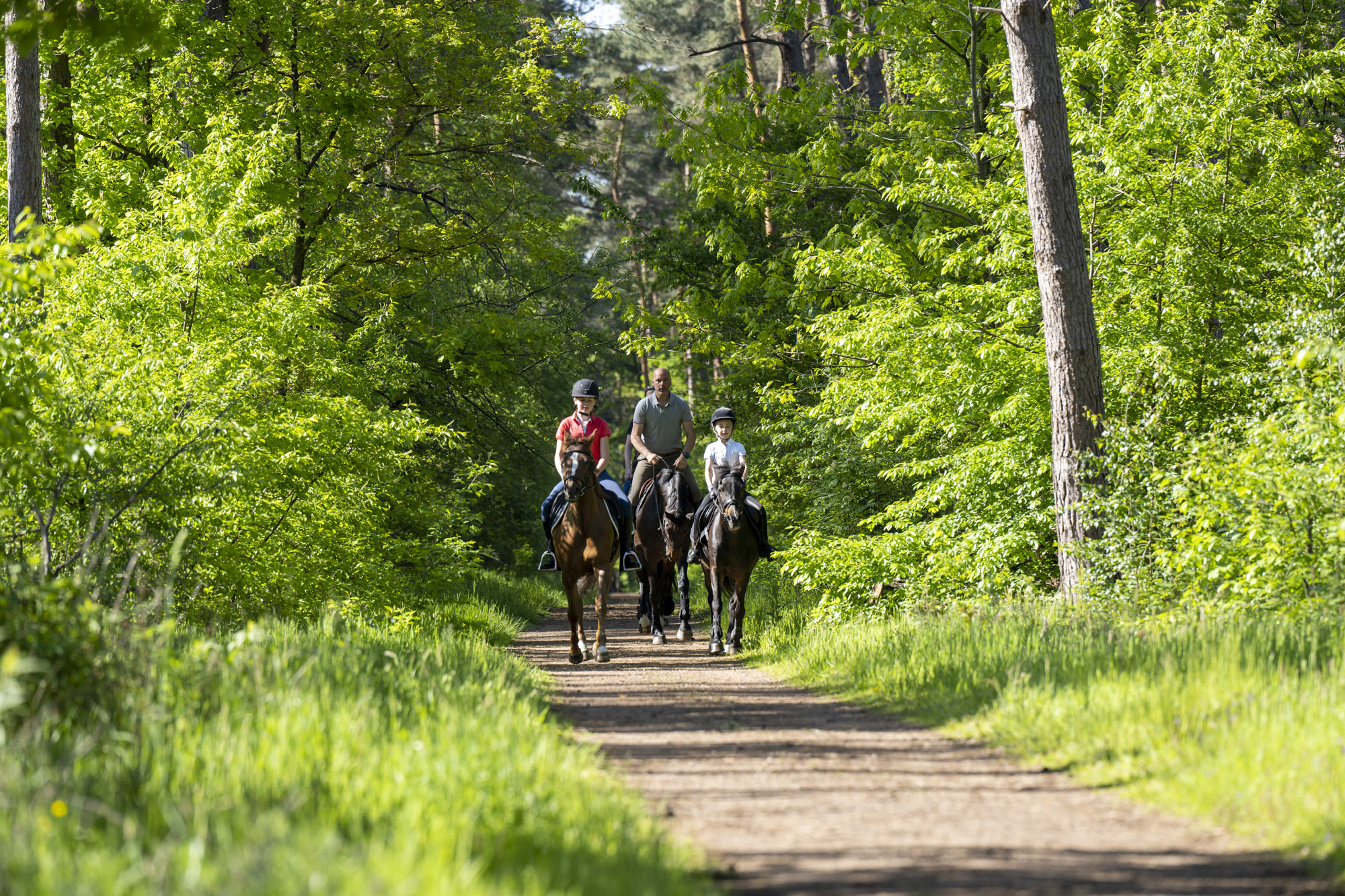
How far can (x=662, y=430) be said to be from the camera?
1377 cm

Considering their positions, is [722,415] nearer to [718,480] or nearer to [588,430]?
[718,480]

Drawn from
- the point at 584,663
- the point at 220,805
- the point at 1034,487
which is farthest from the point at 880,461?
the point at 220,805

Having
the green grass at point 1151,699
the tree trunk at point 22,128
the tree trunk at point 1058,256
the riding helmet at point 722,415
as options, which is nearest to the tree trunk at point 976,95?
the tree trunk at point 1058,256

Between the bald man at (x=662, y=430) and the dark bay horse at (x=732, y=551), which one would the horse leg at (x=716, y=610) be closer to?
the dark bay horse at (x=732, y=551)

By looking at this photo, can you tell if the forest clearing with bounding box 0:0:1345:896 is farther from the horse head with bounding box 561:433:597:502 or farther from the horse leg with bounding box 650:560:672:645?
the horse leg with bounding box 650:560:672:645

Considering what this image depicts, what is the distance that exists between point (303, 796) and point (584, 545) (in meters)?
7.59

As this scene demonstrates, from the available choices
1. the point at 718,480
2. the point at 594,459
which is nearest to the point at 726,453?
the point at 718,480

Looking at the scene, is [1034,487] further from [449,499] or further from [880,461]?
[449,499]

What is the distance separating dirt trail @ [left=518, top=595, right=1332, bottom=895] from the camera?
4.00m

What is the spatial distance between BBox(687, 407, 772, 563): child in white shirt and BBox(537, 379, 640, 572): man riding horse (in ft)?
2.47

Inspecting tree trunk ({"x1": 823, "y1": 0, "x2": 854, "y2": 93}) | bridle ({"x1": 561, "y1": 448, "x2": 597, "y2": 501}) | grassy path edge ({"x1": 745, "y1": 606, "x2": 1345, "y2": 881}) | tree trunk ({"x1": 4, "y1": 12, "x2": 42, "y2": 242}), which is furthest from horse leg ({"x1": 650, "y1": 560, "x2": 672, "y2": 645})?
tree trunk ({"x1": 823, "y1": 0, "x2": 854, "y2": 93})

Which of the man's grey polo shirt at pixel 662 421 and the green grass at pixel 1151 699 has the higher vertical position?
the man's grey polo shirt at pixel 662 421

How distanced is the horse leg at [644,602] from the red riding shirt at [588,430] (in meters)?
2.45

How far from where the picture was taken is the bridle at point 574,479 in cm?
1096
